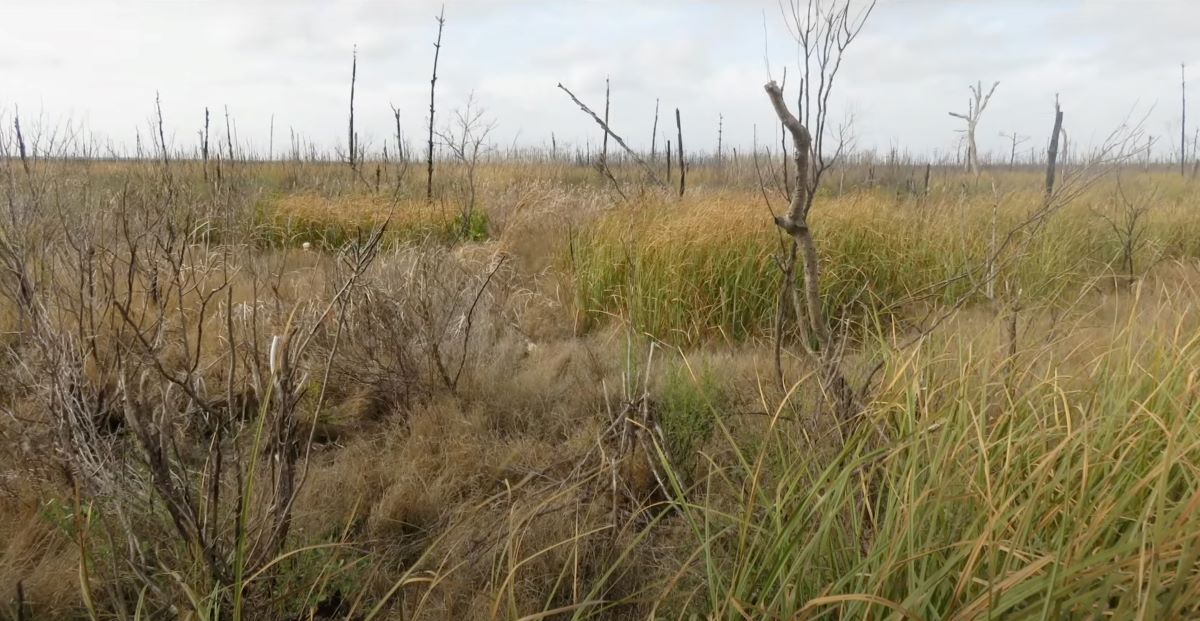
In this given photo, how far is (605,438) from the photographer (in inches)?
97.3

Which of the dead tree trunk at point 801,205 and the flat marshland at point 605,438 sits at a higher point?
the dead tree trunk at point 801,205

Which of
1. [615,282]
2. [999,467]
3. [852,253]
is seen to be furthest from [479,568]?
[852,253]

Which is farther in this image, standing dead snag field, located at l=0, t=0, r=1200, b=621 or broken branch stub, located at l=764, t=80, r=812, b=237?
broken branch stub, located at l=764, t=80, r=812, b=237

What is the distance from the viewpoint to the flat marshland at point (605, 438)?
4.74 ft

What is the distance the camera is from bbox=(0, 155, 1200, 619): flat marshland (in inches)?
56.8

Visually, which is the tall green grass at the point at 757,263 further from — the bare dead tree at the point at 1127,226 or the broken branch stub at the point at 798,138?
the broken branch stub at the point at 798,138

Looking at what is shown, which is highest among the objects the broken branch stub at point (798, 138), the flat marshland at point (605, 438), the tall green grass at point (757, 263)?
the broken branch stub at point (798, 138)

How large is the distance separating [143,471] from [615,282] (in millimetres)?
2670

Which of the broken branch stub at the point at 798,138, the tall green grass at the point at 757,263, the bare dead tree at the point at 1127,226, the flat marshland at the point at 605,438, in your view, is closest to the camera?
the flat marshland at the point at 605,438

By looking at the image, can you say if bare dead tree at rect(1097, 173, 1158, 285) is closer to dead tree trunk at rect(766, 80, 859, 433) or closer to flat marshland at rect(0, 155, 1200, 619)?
flat marshland at rect(0, 155, 1200, 619)

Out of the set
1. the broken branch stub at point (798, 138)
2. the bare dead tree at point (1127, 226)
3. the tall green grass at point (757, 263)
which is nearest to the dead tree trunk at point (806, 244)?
the broken branch stub at point (798, 138)

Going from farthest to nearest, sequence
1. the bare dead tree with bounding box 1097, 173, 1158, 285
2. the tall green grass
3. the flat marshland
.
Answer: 1. the bare dead tree with bounding box 1097, 173, 1158, 285
2. the tall green grass
3. the flat marshland

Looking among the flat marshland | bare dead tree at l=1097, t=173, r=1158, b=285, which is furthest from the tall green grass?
bare dead tree at l=1097, t=173, r=1158, b=285

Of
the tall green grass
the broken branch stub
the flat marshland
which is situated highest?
the broken branch stub
